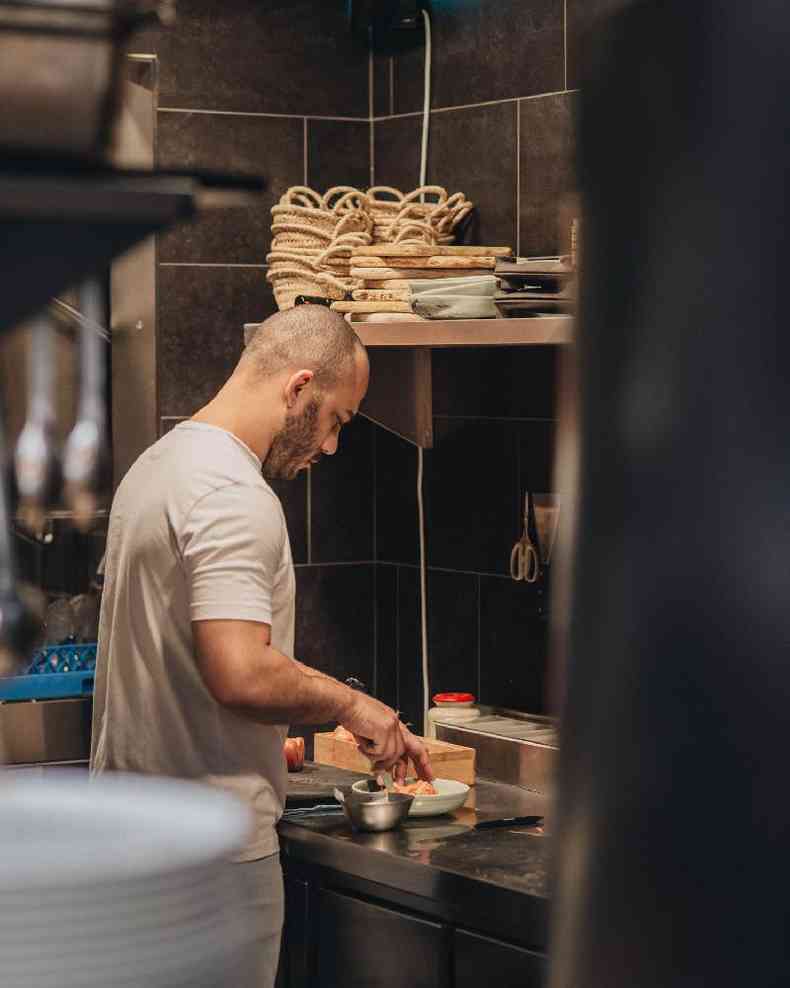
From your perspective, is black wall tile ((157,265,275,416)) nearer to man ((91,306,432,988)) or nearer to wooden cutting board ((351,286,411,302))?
wooden cutting board ((351,286,411,302))

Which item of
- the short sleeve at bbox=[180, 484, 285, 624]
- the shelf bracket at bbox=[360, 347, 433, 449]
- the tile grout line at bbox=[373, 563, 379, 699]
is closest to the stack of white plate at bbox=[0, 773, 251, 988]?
the short sleeve at bbox=[180, 484, 285, 624]

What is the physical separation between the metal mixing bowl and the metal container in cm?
280

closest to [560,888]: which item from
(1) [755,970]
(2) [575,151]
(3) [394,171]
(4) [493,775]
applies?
(1) [755,970]

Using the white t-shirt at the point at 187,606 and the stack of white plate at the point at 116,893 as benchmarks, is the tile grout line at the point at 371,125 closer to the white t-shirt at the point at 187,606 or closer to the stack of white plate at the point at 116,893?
the white t-shirt at the point at 187,606

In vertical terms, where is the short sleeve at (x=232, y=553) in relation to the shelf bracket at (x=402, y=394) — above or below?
below

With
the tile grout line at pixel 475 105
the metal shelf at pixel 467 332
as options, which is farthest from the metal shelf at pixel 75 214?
the tile grout line at pixel 475 105

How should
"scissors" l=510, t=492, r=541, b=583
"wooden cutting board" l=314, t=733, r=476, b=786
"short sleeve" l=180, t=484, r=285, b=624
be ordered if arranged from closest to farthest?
"short sleeve" l=180, t=484, r=285, b=624 → "wooden cutting board" l=314, t=733, r=476, b=786 → "scissors" l=510, t=492, r=541, b=583

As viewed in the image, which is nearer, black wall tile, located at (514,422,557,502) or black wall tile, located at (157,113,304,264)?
black wall tile, located at (514,422,557,502)

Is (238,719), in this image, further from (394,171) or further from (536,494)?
(394,171)

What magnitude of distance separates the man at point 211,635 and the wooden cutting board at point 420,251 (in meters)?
0.96

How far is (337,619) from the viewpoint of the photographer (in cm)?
459

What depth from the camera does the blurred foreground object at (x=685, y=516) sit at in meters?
0.63

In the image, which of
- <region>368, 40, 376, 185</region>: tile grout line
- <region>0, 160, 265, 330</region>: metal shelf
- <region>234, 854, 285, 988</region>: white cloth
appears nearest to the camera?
<region>0, 160, 265, 330</region>: metal shelf

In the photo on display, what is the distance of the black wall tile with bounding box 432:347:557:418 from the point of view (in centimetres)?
407
